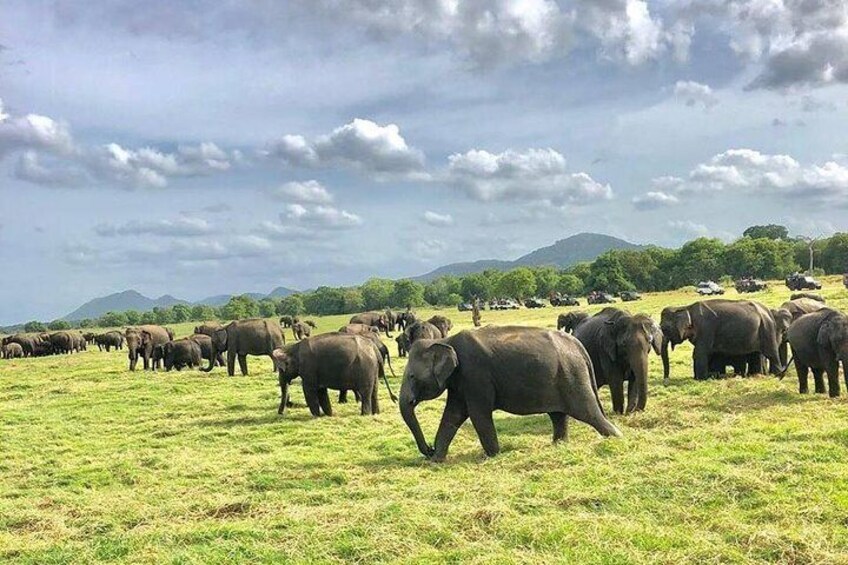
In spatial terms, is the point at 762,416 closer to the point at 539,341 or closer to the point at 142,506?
the point at 539,341

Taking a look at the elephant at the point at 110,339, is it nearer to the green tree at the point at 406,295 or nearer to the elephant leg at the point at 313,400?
the elephant leg at the point at 313,400

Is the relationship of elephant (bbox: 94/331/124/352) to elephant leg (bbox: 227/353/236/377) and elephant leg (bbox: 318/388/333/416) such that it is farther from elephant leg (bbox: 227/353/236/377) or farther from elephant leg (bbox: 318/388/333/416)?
elephant leg (bbox: 318/388/333/416)

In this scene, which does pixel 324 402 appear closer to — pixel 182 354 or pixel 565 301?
pixel 182 354

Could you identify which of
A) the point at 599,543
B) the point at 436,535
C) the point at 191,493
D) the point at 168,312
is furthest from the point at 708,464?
the point at 168,312

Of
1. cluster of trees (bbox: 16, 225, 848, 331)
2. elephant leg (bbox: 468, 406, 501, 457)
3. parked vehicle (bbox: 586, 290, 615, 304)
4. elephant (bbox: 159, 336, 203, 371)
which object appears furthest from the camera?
cluster of trees (bbox: 16, 225, 848, 331)

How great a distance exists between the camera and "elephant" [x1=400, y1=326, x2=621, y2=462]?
11984mm

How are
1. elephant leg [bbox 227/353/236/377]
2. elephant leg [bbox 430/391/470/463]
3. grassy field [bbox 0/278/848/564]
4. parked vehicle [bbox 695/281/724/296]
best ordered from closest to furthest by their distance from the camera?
grassy field [bbox 0/278/848/564] → elephant leg [bbox 430/391/470/463] → elephant leg [bbox 227/353/236/377] → parked vehicle [bbox 695/281/724/296]

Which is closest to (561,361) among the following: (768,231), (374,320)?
(374,320)

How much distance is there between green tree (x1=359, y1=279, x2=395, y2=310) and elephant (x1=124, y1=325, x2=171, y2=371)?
4009 inches

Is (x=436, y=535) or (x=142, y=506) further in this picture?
(x=142, y=506)

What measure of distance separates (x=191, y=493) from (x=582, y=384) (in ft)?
21.0

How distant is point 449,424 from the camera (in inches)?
480

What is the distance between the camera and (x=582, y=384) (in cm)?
1231

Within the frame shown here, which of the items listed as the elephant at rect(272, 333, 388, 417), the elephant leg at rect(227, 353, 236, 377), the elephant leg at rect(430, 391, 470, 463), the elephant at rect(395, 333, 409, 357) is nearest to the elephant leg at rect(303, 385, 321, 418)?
the elephant at rect(272, 333, 388, 417)
